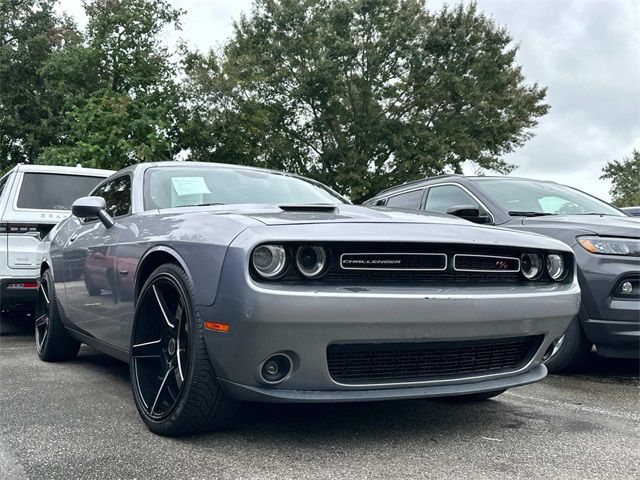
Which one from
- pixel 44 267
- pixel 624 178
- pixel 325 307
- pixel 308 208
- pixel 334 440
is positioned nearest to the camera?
pixel 325 307

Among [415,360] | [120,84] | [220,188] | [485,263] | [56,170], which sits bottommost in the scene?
[415,360]

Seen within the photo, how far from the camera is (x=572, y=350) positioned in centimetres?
471

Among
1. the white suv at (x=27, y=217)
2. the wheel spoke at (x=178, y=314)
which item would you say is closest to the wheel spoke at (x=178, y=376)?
the wheel spoke at (x=178, y=314)

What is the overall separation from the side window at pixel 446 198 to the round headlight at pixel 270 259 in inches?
123

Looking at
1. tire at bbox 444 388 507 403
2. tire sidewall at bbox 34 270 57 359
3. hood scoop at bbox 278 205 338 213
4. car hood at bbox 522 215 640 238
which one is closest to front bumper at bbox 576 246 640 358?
car hood at bbox 522 215 640 238

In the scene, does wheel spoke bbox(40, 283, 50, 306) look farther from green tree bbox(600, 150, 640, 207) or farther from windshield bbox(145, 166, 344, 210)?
green tree bbox(600, 150, 640, 207)

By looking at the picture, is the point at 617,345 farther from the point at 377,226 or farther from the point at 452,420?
the point at 377,226

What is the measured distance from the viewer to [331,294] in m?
2.63

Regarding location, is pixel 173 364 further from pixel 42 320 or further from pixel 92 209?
pixel 42 320

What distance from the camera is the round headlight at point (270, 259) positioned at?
2.71 m

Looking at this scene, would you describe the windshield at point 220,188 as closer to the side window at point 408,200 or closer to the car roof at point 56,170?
the side window at point 408,200

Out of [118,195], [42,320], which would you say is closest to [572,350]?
[118,195]

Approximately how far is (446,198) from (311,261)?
3.50 metres

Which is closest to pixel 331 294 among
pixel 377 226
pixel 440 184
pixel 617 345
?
pixel 377 226
